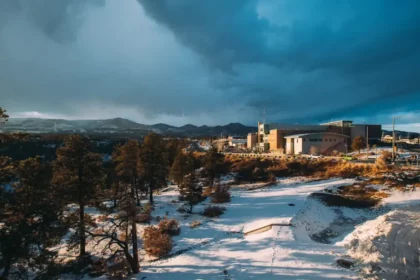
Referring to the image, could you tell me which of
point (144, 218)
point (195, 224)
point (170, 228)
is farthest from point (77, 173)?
point (195, 224)

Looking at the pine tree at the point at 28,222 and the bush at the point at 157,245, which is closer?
the pine tree at the point at 28,222

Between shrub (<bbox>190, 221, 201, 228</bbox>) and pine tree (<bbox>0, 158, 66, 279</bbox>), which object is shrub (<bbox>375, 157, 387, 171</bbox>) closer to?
shrub (<bbox>190, 221, 201, 228</bbox>)

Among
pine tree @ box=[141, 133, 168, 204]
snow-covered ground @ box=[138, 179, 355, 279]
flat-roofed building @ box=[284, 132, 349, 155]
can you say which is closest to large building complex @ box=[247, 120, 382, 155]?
flat-roofed building @ box=[284, 132, 349, 155]

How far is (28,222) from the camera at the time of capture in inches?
563

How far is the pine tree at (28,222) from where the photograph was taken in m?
13.3

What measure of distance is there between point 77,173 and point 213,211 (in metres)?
15.1

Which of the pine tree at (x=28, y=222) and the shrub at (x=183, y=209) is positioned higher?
the pine tree at (x=28, y=222)

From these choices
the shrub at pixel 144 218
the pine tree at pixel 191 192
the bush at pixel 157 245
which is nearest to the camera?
the bush at pixel 157 245

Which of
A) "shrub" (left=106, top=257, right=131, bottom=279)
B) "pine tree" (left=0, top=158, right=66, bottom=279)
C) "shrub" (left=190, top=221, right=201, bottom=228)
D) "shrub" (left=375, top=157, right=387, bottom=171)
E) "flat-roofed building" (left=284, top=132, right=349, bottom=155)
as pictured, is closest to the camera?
"pine tree" (left=0, top=158, right=66, bottom=279)

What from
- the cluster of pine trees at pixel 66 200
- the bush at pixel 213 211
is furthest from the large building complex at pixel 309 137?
the cluster of pine trees at pixel 66 200

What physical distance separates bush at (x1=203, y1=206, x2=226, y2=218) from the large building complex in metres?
45.6

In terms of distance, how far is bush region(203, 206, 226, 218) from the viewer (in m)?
29.4

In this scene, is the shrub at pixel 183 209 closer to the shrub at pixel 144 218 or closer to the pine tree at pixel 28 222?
the shrub at pixel 144 218

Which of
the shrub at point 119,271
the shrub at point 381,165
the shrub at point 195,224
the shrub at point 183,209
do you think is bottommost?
the shrub at point 183,209
